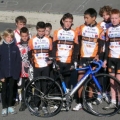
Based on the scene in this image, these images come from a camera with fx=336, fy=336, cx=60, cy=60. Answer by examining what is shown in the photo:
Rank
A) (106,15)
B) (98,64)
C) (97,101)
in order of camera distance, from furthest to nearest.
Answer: (106,15), (97,101), (98,64)

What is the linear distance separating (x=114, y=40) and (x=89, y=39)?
0.48m

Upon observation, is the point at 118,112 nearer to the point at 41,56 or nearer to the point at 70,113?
the point at 70,113

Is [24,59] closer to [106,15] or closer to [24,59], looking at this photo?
[24,59]

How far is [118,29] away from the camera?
602 centimetres

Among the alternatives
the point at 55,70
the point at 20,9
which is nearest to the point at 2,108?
the point at 55,70

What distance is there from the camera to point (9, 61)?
6102mm

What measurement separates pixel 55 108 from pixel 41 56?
1.00m

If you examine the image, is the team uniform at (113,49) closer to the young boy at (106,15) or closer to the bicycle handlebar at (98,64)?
the bicycle handlebar at (98,64)

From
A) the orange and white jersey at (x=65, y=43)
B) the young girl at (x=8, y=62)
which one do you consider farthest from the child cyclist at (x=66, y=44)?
the young girl at (x=8, y=62)

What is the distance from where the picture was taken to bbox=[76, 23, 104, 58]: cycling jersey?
20.4 ft

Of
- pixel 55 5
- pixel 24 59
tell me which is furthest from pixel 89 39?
pixel 55 5

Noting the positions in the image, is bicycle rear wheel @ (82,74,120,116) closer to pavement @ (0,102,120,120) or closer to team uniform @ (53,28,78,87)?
pavement @ (0,102,120,120)

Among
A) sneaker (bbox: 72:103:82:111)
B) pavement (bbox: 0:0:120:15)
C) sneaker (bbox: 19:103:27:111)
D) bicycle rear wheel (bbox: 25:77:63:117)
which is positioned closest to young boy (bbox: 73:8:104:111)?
sneaker (bbox: 72:103:82:111)

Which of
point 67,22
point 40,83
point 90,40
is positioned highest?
point 67,22
